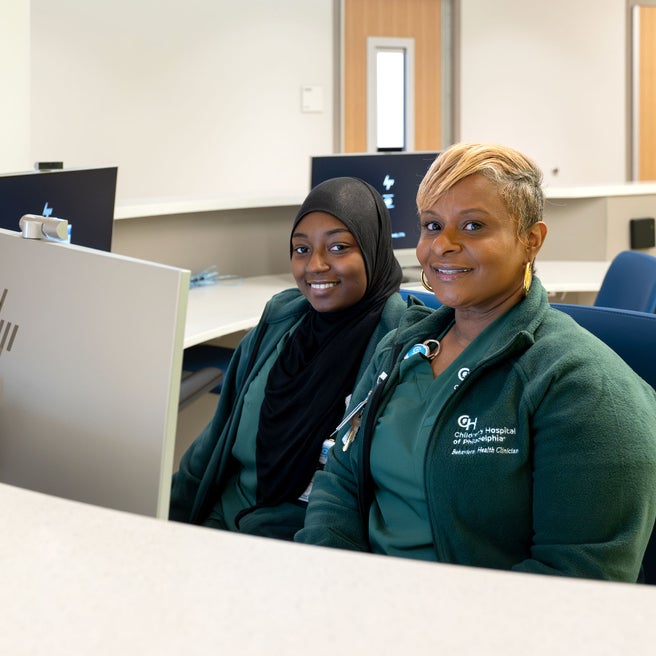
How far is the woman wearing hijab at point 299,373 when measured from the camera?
1878 millimetres

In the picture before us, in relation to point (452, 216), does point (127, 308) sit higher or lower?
lower

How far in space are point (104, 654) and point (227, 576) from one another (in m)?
0.13

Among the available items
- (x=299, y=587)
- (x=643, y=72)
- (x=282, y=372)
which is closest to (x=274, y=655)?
(x=299, y=587)

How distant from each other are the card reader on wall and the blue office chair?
2847 millimetres

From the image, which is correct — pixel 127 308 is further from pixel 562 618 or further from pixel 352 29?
pixel 352 29

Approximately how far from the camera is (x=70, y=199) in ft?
8.57

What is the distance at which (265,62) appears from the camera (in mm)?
6094

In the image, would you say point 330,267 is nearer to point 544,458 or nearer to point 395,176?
point 544,458

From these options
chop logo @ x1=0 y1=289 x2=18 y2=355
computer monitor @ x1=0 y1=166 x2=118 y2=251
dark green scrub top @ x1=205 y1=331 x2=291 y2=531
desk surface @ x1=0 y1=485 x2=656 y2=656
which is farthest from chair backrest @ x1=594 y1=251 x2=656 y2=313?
desk surface @ x1=0 y1=485 x2=656 y2=656

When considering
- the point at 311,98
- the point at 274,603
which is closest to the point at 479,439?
the point at 274,603

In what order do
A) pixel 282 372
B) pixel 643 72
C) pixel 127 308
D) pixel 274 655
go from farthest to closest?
pixel 643 72, pixel 282 372, pixel 127 308, pixel 274 655

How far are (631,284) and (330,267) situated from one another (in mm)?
989

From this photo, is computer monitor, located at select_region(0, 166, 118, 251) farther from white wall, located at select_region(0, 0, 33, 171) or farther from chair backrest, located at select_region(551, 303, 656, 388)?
chair backrest, located at select_region(551, 303, 656, 388)

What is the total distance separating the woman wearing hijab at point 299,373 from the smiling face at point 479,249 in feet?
1.51
